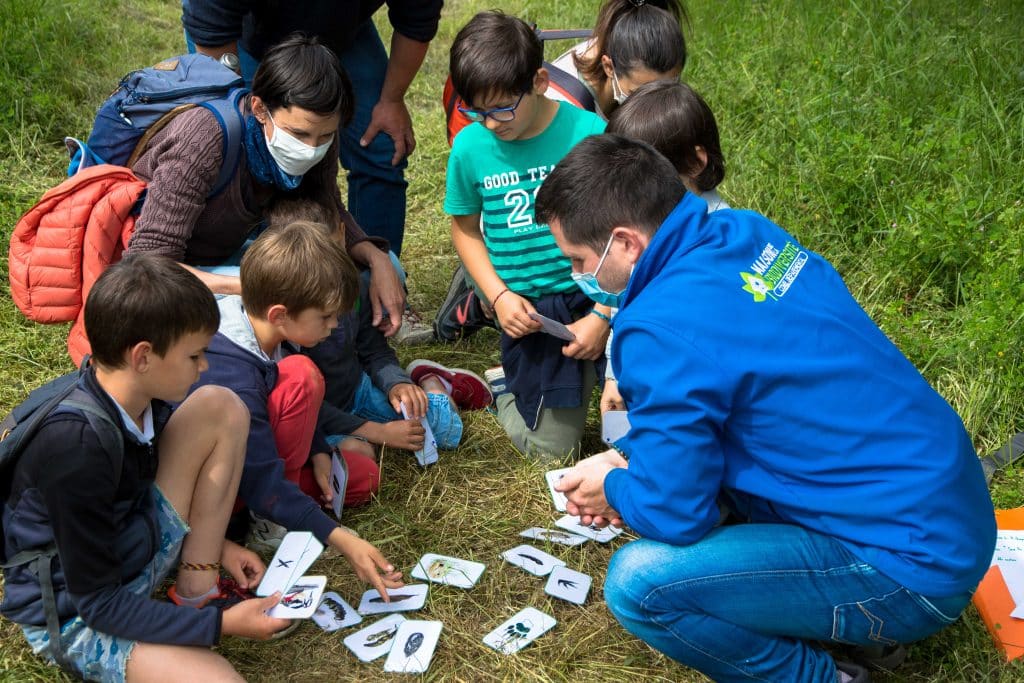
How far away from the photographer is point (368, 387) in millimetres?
3775

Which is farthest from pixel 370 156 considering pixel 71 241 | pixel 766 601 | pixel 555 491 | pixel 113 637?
pixel 766 601

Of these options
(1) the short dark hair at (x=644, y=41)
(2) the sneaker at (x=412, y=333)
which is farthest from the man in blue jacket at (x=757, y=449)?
(2) the sneaker at (x=412, y=333)

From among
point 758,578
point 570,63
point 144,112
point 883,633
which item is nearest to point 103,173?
point 144,112

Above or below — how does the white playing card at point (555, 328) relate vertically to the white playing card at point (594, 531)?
above

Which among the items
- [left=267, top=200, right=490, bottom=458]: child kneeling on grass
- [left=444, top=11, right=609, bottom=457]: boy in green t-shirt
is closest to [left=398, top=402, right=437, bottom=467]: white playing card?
[left=267, top=200, right=490, bottom=458]: child kneeling on grass

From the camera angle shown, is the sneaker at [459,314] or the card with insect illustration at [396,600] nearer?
the card with insect illustration at [396,600]

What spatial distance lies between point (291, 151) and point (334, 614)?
59.3 inches

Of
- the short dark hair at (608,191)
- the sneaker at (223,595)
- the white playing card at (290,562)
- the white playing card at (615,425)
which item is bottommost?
the sneaker at (223,595)

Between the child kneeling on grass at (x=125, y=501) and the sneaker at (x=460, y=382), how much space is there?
1.42 m

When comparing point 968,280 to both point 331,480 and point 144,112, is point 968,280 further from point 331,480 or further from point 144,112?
point 144,112

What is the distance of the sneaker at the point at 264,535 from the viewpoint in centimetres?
314

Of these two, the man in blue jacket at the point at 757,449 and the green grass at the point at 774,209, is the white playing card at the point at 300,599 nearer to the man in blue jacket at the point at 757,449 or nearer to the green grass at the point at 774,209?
the green grass at the point at 774,209

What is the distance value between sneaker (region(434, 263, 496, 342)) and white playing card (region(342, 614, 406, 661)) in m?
1.70

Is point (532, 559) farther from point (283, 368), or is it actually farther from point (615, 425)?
point (283, 368)
